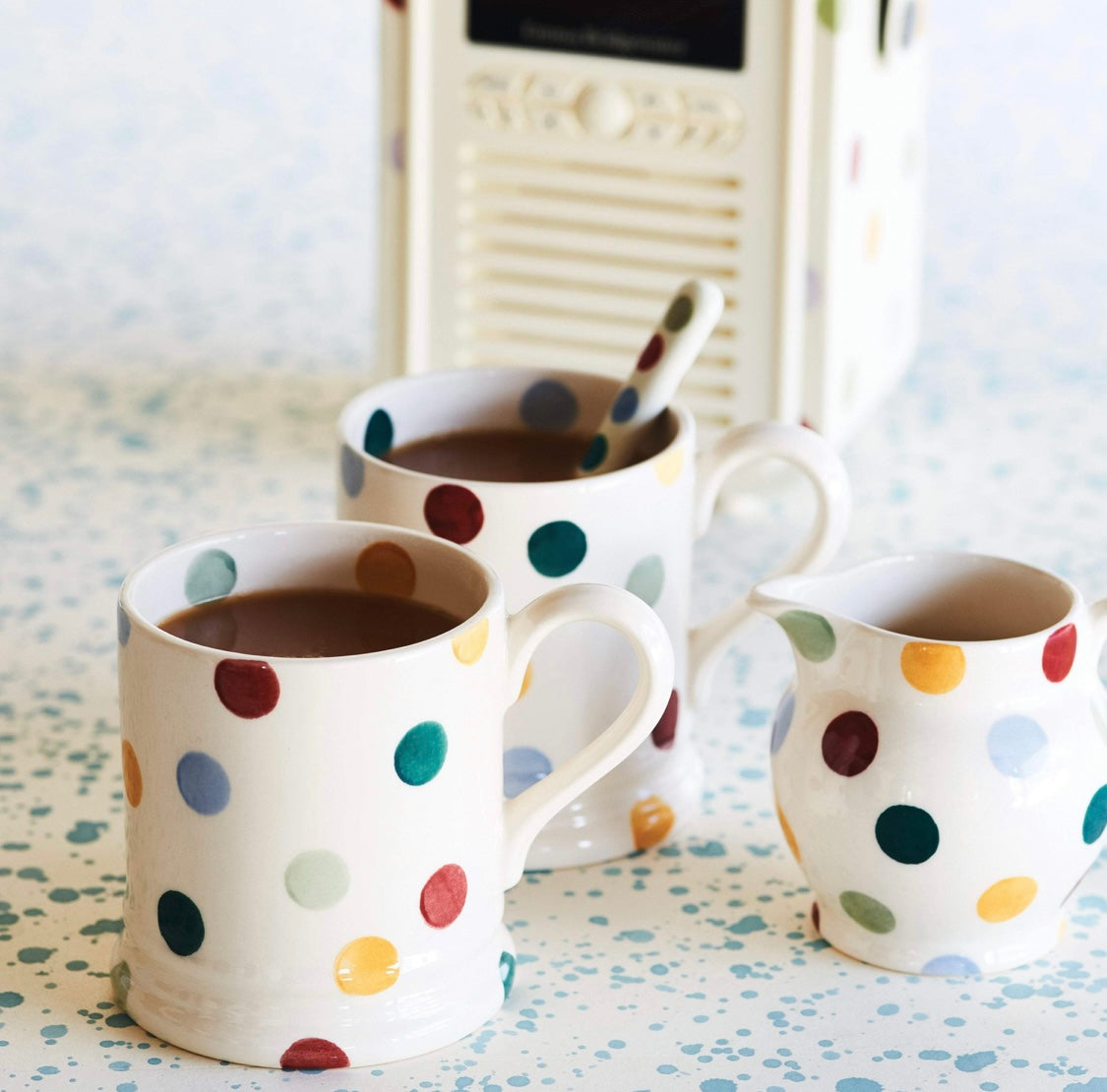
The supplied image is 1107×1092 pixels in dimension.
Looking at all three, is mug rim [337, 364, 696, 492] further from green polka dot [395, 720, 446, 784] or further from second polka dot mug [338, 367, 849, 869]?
green polka dot [395, 720, 446, 784]

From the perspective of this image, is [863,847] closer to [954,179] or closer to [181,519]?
[181,519]

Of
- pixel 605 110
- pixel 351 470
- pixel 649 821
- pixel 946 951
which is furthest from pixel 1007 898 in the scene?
pixel 605 110

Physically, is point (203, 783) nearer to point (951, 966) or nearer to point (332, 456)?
point (951, 966)

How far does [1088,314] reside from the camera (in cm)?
113

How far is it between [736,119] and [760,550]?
0.62 feet

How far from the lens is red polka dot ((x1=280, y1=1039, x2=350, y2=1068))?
0.49 metres

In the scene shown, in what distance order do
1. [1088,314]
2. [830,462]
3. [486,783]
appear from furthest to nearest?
[1088,314]
[830,462]
[486,783]

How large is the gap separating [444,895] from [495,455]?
0.19 meters

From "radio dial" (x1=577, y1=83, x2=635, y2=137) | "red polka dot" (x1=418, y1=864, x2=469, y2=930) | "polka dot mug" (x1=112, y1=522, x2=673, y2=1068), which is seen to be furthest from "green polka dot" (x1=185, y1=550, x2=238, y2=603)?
"radio dial" (x1=577, y1=83, x2=635, y2=137)

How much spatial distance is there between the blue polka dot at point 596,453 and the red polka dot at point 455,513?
7 centimetres

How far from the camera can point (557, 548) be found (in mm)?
571

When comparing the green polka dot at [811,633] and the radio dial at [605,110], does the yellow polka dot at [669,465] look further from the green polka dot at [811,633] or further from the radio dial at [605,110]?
the radio dial at [605,110]

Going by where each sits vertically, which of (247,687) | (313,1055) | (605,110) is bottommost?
(313,1055)

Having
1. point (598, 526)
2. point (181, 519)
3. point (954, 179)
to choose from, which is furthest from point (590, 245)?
point (954, 179)
